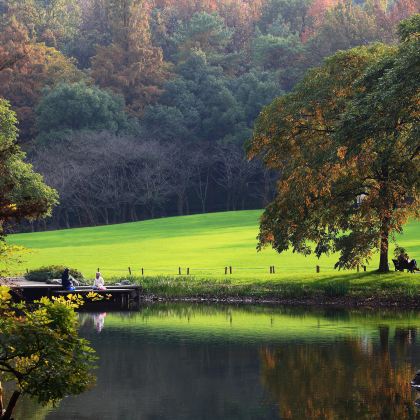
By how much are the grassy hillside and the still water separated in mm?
11774

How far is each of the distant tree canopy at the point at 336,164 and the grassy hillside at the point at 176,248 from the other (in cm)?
553

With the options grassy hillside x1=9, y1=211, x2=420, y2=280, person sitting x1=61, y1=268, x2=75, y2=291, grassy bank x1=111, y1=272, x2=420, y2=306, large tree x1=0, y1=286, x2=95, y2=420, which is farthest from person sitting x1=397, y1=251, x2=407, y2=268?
large tree x1=0, y1=286, x2=95, y2=420

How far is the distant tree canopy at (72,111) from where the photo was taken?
383 feet

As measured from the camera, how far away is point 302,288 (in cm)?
5281

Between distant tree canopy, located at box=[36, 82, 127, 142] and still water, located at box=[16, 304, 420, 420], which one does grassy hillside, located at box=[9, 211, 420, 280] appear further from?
distant tree canopy, located at box=[36, 82, 127, 142]

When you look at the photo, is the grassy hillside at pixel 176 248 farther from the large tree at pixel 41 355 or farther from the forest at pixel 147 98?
the large tree at pixel 41 355

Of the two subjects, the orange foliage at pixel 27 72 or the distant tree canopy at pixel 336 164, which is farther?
the orange foliage at pixel 27 72

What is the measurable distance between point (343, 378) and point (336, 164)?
18938mm

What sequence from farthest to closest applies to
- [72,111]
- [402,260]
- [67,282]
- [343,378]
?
[72,111]
[402,260]
[67,282]
[343,378]

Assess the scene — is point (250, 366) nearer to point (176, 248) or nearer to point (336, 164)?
point (336, 164)

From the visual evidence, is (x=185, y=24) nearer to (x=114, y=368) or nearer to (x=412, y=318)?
→ (x=412, y=318)

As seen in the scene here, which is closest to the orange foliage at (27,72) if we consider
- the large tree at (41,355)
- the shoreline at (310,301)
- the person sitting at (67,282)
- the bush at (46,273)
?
the bush at (46,273)

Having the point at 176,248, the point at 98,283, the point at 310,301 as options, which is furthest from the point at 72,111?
the point at 310,301

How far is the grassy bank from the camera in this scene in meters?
50.9
